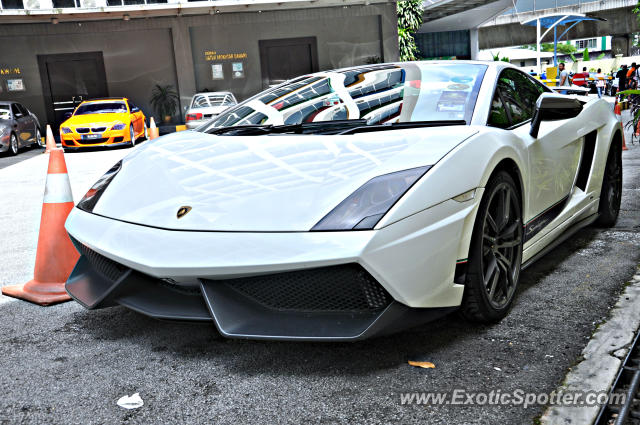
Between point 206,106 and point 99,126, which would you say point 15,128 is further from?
point 206,106

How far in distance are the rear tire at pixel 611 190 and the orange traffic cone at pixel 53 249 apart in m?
3.47

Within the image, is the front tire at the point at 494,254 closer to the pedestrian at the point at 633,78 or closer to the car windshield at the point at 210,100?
the car windshield at the point at 210,100

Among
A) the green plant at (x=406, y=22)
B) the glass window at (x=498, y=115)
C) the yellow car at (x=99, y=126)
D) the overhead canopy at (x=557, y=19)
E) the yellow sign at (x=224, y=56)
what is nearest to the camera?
the glass window at (x=498, y=115)

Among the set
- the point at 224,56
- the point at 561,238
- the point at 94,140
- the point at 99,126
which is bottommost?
the point at 561,238

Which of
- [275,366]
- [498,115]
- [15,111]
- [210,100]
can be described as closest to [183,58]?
[210,100]

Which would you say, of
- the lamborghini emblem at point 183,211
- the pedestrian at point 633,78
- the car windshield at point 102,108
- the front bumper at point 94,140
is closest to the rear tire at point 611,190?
the lamborghini emblem at point 183,211

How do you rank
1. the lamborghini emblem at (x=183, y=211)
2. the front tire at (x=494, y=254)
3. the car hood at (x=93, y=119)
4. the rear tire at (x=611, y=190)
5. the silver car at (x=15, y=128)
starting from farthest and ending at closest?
the car hood at (x=93, y=119)
the silver car at (x=15, y=128)
the rear tire at (x=611, y=190)
the front tire at (x=494, y=254)
the lamborghini emblem at (x=183, y=211)

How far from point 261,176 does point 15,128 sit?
1421cm

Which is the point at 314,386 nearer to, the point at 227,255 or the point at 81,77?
the point at 227,255

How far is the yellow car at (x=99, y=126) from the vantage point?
47.7 feet

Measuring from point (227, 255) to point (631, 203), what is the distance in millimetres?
4402

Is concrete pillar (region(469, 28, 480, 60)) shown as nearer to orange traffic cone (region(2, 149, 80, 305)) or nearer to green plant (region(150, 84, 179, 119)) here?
green plant (region(150, 84, 179, 119))

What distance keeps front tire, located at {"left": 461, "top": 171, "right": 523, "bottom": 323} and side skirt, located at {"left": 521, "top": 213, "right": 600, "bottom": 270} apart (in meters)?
0.23

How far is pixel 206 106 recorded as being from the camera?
53.6 feet
